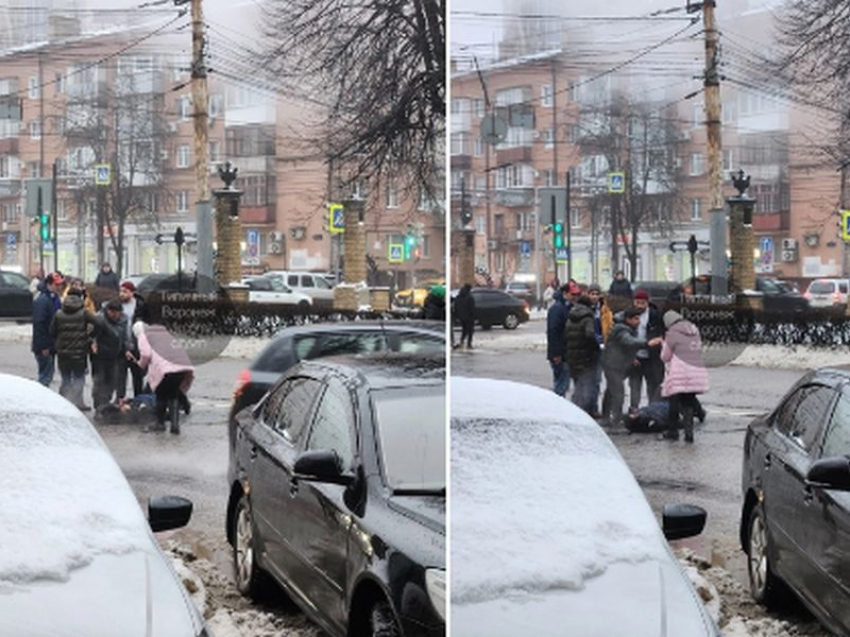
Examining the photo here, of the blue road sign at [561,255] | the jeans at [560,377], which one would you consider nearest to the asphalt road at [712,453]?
the jeans at [560,377]

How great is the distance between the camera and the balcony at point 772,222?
2566mm

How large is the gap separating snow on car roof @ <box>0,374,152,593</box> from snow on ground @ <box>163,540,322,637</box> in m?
0.13

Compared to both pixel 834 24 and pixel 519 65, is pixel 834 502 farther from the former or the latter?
pixel 519 65

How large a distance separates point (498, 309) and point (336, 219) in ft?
1.15

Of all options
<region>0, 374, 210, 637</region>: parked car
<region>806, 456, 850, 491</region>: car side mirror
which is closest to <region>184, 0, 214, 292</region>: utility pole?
<region>0, 374, 210, 637</region>: parked car

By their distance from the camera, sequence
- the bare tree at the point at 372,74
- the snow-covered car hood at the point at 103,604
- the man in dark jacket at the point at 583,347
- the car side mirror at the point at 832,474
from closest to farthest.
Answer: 1. the car side mirror at the point at 832,474
2. the snow-covered car hood at the point at 103,604
3. the man in dark jacket at the point at 583,347
4. the bare tree at the point at 372,74

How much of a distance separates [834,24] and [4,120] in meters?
1.48

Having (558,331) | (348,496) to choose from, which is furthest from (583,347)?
(348,496)

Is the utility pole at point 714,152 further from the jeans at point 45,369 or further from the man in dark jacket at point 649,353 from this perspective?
the jeans at point 45,369

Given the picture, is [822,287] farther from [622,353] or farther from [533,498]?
[533,498]

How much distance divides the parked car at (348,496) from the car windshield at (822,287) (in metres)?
0.70

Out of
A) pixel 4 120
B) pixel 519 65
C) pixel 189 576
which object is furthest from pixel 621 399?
pixel 4 120

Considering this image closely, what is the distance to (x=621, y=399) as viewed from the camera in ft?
8.80

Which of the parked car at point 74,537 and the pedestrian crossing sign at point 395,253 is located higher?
the pedestrian crossing sign at point 395,253
